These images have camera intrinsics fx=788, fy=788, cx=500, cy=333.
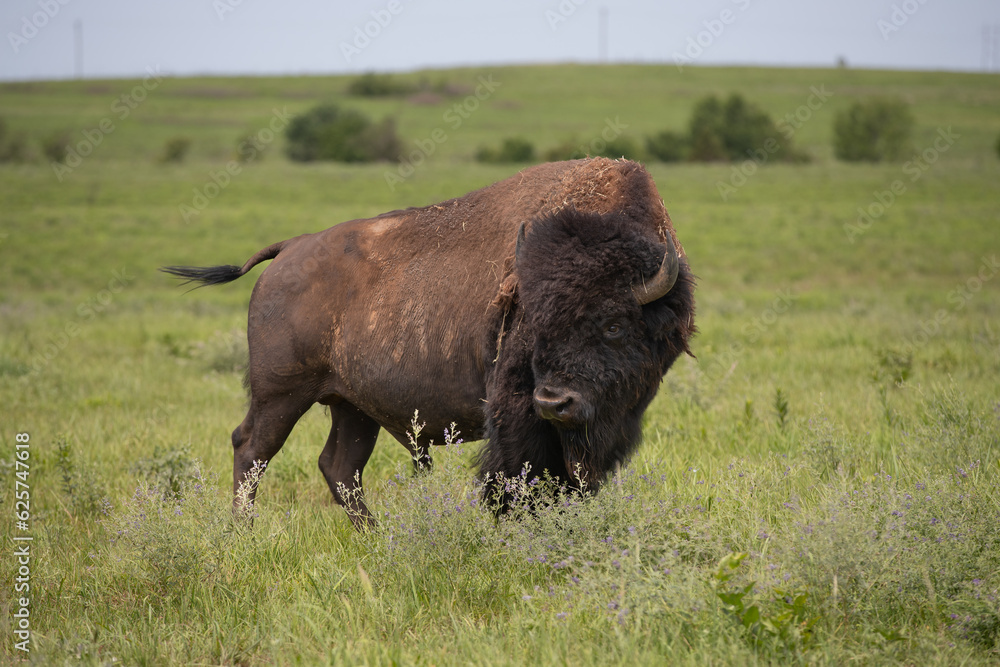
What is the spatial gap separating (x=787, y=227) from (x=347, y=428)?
24.9m

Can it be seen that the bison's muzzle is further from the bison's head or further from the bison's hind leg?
the bison's hind leg

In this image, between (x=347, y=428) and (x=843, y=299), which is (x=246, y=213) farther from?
(x=347, y=428)

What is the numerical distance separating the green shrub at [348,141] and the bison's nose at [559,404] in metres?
52.0

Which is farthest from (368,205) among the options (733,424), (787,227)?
(733,424)

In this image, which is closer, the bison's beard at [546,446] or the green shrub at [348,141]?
the bison's beard at [546,446]

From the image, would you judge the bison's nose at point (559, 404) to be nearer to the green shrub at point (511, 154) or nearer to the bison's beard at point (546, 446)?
the bison's beard at point (546, 446)

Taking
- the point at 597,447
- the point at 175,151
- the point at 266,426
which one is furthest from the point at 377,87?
the point at 597,447

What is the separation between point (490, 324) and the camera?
178 inches

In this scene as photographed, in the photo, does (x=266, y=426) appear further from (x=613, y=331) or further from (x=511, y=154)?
(x=511, y=154)

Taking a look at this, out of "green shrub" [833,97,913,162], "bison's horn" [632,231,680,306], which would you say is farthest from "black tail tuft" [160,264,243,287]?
"green shrub" [833,97,913,162]

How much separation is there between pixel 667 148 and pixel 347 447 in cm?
5380

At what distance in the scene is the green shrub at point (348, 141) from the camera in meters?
54.2

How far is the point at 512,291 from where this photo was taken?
438cm

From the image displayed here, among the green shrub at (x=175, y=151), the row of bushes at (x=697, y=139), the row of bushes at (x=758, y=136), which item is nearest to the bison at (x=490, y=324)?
the row of bushes at (x=697, y=139)
